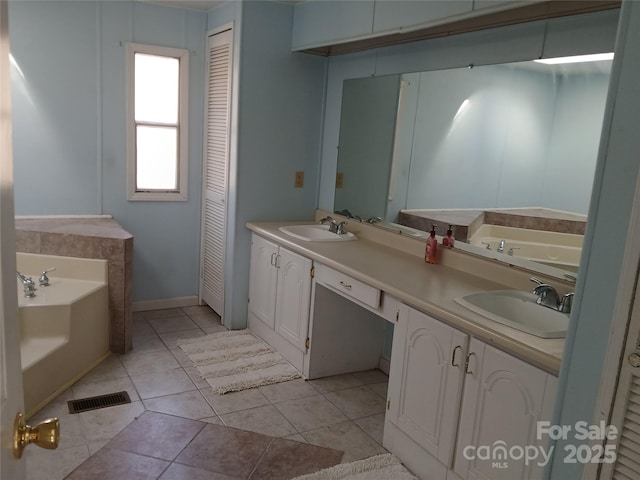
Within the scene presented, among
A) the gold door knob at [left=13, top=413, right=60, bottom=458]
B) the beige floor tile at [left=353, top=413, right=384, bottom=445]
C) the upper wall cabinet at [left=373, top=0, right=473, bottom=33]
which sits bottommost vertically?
the beige floor tile at [left=353, top=413, right=384, bottom=445]

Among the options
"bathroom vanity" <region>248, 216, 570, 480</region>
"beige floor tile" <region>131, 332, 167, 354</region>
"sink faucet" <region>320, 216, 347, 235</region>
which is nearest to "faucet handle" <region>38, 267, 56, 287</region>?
"beige floor tile" <region>131, 332, 167, 354</region>

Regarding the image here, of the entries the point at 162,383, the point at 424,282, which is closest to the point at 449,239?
the point at 424,282

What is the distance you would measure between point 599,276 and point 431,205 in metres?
1.71

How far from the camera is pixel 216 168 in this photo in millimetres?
4262

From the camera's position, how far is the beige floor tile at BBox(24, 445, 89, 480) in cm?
234

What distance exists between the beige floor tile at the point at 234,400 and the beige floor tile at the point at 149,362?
0.43 metres

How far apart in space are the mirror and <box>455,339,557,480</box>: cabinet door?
661mm

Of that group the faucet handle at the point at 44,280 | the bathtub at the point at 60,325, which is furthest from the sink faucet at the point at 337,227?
the faucet handle at the point at 44,280

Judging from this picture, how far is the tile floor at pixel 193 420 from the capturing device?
8.09 ft

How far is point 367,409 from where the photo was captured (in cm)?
310

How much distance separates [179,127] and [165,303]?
1.49m

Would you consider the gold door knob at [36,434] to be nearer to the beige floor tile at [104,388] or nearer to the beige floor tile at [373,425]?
the beige floor tile at [373,425]

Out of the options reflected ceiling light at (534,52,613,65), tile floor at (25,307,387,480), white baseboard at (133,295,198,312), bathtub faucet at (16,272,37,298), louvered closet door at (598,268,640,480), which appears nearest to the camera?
louvered closet door at (598,268,640,480)

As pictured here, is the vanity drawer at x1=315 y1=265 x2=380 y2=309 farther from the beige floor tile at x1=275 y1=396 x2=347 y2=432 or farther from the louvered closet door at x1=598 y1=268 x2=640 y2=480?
the louvered closet door at x1=598 y1=268 x2=640 y2=480
